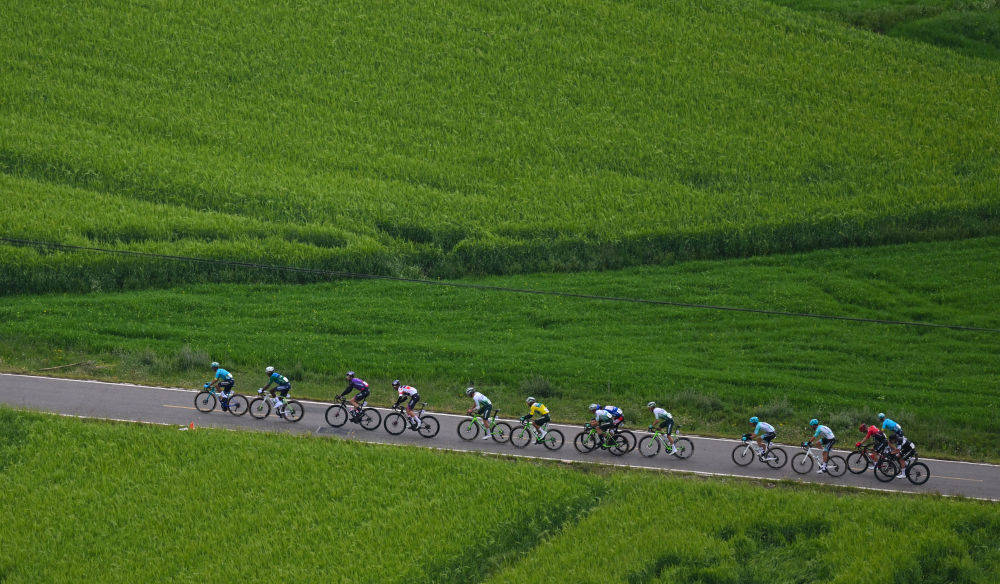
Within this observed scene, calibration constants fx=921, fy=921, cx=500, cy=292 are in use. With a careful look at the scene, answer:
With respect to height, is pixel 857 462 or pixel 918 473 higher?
pixel 857 462

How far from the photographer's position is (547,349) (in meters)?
35.8

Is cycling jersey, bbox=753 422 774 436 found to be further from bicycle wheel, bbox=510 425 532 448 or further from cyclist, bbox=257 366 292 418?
cyclist, bbox=257 366 292 418

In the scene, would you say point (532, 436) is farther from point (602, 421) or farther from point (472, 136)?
point (472, 136)

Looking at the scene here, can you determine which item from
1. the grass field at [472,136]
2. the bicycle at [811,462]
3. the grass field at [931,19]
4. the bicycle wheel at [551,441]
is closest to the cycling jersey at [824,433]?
the bicycle at [811,462]

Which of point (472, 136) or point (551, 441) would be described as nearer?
point (551, 441)

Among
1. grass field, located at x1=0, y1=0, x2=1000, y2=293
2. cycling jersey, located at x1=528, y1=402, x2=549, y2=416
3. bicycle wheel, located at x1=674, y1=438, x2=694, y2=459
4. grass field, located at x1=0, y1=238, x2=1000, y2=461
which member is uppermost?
grass field, located at x1=0, y1=0, x2=1000, y2=293

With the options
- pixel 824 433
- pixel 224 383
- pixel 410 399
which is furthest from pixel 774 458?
pixel 224 383

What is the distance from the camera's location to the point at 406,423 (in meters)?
29.9

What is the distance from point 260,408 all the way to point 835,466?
18.5 m

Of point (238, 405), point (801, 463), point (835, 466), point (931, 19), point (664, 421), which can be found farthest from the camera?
point (931, 19)

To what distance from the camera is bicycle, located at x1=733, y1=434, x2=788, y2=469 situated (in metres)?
28.5

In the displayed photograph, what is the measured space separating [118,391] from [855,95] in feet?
152

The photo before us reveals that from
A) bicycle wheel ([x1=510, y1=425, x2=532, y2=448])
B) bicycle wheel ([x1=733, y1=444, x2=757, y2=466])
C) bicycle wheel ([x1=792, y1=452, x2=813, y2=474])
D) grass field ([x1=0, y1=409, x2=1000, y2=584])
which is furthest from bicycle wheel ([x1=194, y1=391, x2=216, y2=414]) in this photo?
bicycle wheel ([x1=792, y1=452, x2=813, y2=474])

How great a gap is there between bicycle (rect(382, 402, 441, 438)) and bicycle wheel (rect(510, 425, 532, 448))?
8.03ft
